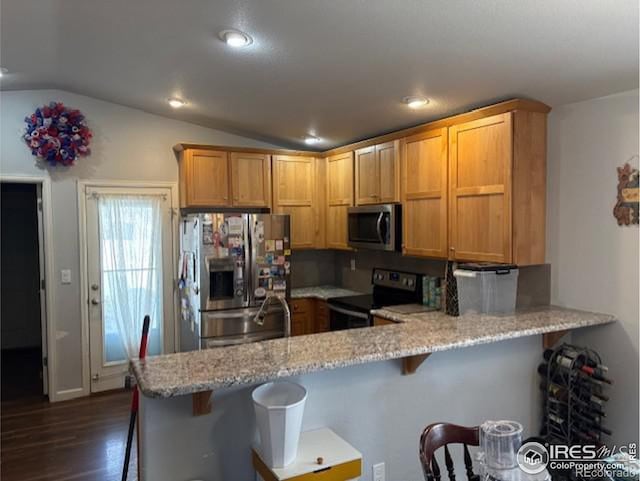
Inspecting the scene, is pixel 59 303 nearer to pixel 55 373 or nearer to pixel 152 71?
pixel 55 373

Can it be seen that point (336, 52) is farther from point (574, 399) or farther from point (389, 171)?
point (574, 399)

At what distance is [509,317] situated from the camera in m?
2.75

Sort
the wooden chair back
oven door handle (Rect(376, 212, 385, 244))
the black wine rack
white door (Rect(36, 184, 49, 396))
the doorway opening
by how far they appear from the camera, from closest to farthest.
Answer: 1. the wooden chair back
2. the black wine rack
3. oven door handle (Rect(376, 212, 385, 244))
4. white door (Rect(36, 184, 49, 396))
5. the doorway opening

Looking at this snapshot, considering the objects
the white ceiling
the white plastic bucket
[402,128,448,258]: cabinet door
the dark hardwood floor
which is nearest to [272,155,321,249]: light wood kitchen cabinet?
the white ceiling

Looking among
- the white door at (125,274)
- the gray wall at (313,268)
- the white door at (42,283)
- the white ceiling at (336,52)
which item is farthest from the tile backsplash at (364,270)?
the white door at (42,283)

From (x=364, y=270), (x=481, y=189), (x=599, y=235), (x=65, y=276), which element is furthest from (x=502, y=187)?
(x=65, y=276)

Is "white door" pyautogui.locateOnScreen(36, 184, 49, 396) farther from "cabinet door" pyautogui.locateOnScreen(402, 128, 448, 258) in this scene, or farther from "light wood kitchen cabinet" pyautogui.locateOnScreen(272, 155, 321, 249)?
"cabinet door" pyautogui.locateOnScreen(402, 128, 448, 258)

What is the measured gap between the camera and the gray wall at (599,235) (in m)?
2.63

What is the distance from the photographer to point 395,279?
4.28 m

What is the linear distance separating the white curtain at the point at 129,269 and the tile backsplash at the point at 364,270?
4.99 feet

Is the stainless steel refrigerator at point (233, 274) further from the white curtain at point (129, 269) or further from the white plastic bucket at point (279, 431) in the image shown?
the white plastic bucket at point (279, 431)

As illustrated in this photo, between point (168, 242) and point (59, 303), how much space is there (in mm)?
1136

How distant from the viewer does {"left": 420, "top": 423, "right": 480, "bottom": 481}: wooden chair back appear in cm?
150

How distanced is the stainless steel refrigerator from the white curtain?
1.67 ft
